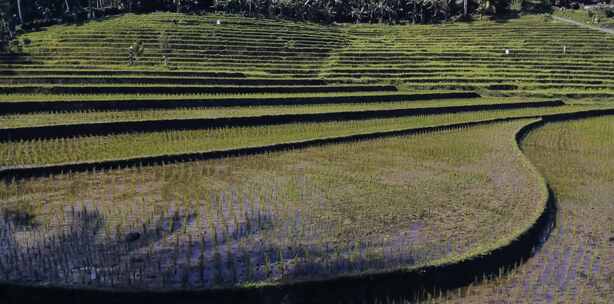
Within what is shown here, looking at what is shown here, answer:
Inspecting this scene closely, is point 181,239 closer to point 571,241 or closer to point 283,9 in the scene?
point 571,241

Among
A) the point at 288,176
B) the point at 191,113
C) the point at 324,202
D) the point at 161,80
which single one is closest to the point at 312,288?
the point at 324,202

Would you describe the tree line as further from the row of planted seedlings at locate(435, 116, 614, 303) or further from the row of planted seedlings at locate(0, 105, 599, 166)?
the row of planted seedlings at locate(435, 116, 614, 303)

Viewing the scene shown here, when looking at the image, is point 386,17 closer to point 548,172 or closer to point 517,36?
point 517,36

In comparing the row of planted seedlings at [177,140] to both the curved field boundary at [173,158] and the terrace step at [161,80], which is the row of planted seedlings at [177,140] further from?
the terrace step at [161,80]

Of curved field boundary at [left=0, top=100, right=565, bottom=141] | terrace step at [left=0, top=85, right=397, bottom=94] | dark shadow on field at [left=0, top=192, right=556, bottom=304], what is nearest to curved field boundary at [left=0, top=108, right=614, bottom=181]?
curved field boundary at [left=0, top=100, right=565, bottom=141]

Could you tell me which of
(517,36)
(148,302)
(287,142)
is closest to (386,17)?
(517,36)
